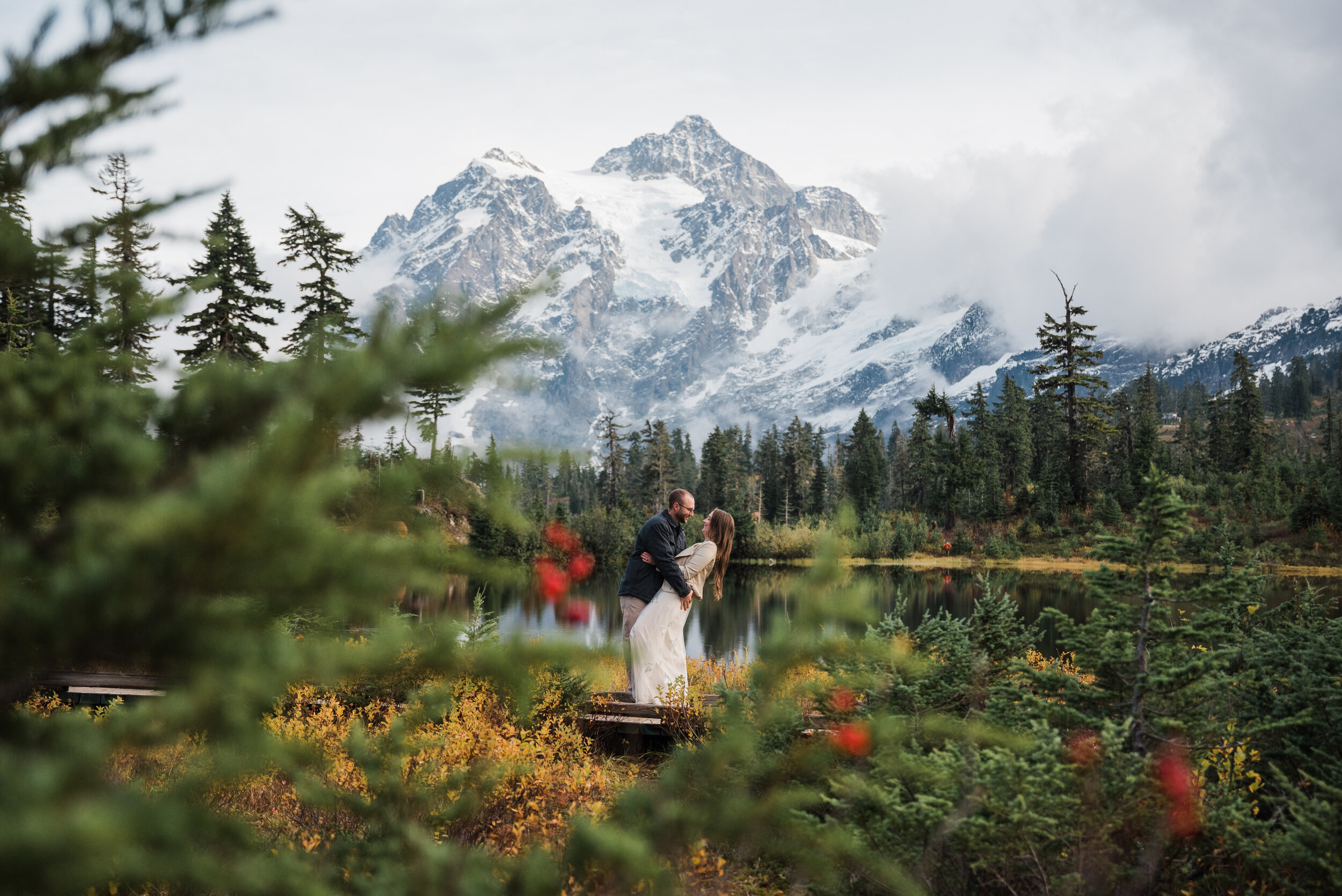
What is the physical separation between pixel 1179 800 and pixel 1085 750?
422 millimetres

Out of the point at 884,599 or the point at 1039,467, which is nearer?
A: the point at 884,599

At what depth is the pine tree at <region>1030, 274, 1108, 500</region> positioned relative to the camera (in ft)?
132

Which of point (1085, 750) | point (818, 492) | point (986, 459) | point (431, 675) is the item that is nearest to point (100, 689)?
point (431, 675)

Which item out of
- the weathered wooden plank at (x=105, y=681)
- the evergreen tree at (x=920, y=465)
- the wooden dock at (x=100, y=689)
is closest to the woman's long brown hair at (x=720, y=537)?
the weathered wooden plank at (x=105, y=681)

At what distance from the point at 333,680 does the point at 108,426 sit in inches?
21.1

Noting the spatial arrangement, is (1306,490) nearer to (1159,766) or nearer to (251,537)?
(1159,766)

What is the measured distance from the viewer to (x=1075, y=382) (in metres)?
40.0

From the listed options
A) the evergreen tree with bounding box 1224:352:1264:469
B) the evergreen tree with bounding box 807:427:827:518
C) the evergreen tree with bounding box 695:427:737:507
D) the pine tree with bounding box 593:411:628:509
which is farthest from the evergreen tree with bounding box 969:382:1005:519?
the pine tree with bounding box 593:411:628:509

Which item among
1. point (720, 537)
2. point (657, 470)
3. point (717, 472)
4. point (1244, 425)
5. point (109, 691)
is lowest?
point (109, 691)

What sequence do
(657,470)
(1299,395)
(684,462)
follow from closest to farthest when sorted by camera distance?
(657,470), (684,462), (1299,395)

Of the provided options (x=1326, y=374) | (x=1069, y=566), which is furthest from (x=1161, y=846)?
(x=1326, y=374)

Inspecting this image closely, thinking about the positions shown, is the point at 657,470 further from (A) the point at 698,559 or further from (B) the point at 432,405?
(B) the point at 432,405

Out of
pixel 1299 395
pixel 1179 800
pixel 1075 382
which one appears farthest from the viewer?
pixel 1299 395

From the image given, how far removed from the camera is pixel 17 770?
87 cm
